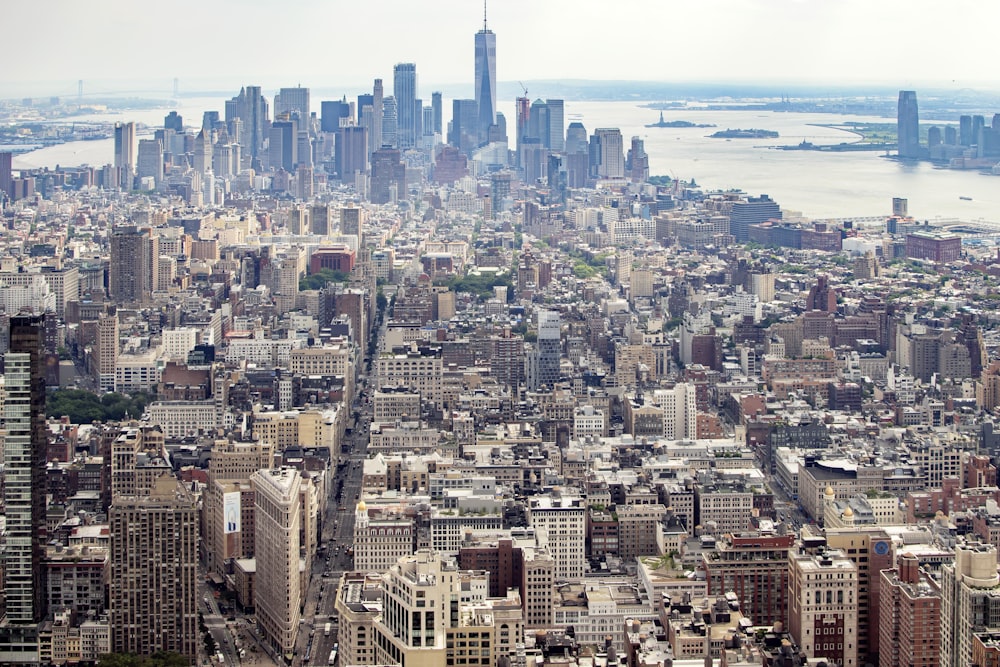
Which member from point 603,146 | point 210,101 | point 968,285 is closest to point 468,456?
point 968,285

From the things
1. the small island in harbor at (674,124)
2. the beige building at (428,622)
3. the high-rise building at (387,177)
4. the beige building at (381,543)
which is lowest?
the beige building at (381,543)

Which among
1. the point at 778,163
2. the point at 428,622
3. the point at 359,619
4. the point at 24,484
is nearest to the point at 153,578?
the point at 24,484

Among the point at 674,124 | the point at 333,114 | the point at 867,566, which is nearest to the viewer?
the point at 867,566

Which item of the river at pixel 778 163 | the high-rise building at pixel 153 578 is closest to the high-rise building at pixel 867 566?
the high-rise building at pixel 153 578

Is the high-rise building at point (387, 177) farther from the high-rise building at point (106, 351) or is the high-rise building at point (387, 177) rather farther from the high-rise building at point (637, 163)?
the high-rise building at point (106, 351)

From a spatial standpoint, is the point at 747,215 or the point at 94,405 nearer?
the point at 94,405

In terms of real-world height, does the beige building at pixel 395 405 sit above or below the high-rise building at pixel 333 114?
below

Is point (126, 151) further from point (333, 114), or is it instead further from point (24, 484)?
point (24, 484)

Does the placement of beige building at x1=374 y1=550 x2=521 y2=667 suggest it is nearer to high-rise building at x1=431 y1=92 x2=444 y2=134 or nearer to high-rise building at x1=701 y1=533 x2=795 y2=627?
high-rise building at x1=701 y1=533 x2=795 y2=627
